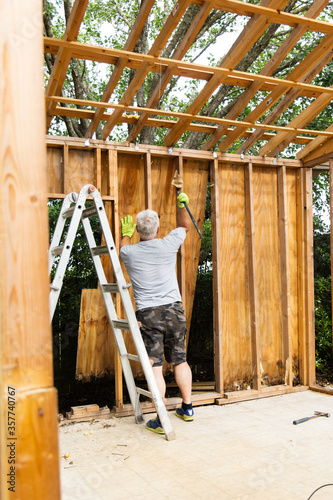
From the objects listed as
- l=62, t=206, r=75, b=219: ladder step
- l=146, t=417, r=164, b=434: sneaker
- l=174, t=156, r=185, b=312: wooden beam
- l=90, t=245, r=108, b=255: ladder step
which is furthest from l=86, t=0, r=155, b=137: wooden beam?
l=146, t=417, r=164, b=434: sneaker

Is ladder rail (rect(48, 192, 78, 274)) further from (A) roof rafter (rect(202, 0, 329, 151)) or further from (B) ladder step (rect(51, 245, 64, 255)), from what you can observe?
(A) roof rafter (rect(202, 0, 329, 151))

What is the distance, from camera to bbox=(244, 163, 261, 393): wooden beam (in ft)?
16.1

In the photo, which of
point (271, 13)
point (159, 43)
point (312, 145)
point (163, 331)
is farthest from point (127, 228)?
point (312, 145)

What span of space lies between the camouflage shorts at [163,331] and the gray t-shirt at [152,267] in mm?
65

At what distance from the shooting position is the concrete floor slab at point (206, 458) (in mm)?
2736

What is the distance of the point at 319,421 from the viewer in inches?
158

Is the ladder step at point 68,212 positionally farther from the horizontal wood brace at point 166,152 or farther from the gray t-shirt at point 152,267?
the gray t-shirt at point 152,267

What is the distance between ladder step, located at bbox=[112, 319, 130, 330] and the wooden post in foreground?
8.80ft

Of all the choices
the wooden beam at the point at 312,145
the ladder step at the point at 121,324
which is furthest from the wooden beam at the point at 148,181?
the wooden beam at the point at 312,145

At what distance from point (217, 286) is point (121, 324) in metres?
1.31

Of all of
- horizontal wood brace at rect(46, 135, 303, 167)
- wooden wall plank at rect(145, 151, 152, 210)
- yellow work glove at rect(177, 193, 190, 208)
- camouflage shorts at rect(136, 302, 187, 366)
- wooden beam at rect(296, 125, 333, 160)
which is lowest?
camouflage shorts at rect(136, 302, 187, 366)

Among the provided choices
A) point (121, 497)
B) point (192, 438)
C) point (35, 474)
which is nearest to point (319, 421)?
point (192, 438)

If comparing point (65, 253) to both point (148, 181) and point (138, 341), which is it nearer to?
point (138, 341)

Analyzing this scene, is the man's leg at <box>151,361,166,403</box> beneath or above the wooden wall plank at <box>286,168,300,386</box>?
beneath
